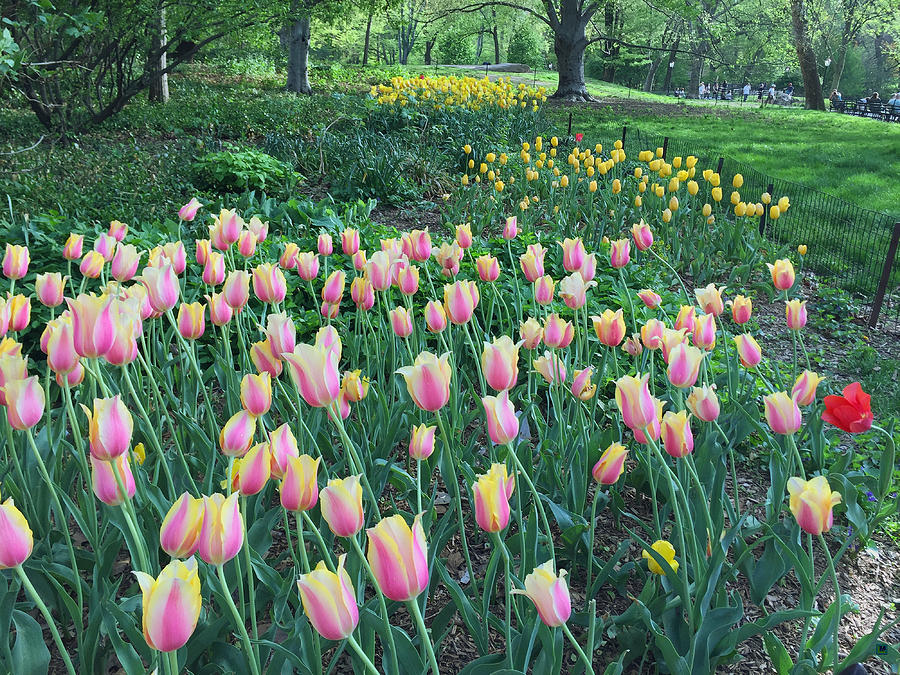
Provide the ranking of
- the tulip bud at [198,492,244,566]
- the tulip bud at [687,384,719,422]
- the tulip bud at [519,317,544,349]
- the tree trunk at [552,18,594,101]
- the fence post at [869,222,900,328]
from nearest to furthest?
the tulip bud at [198,492,244,566], the tulip bud at [687,384,719,422], the tulip bud at [519,317,544,349], the fence post at [869,222,900,328], the tree trunk at [552,18,594,101]

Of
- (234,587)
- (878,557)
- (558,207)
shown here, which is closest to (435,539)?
(234,587)

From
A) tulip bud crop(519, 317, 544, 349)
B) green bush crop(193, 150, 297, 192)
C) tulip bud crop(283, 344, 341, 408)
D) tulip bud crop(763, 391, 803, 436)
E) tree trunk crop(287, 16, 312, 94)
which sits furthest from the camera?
tree trunk crop(287, 16, 312, 94)

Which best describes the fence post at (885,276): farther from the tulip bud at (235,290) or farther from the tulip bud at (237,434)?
the tulip bud at (237,434)

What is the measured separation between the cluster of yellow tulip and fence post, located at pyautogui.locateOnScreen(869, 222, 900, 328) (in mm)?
6452

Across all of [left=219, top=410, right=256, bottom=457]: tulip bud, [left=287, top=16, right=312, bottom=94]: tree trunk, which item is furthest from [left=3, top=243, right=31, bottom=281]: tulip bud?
[left=287, top=16, right=312, bottom=94]: tree trunk

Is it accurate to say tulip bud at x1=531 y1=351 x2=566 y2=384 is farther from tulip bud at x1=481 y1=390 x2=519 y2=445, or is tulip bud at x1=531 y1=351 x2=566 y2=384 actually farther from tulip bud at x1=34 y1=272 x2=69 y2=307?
tulip bud at x1=34 y1=272 x2=69 y2=307

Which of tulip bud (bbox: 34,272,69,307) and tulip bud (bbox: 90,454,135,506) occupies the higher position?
tulip bud (bbox: 34,272,69,307)

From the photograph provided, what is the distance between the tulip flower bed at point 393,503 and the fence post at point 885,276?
79.7 inches

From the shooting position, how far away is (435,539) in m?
1.65

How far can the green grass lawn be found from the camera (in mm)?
9367

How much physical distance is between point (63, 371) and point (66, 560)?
0.61 metres

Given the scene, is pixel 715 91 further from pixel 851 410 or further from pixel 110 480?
pixel 110 480

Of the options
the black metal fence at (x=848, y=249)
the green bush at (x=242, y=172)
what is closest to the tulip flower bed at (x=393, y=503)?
the black metal fence at (x=848, y=249)

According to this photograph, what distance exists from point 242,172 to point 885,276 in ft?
16.3
